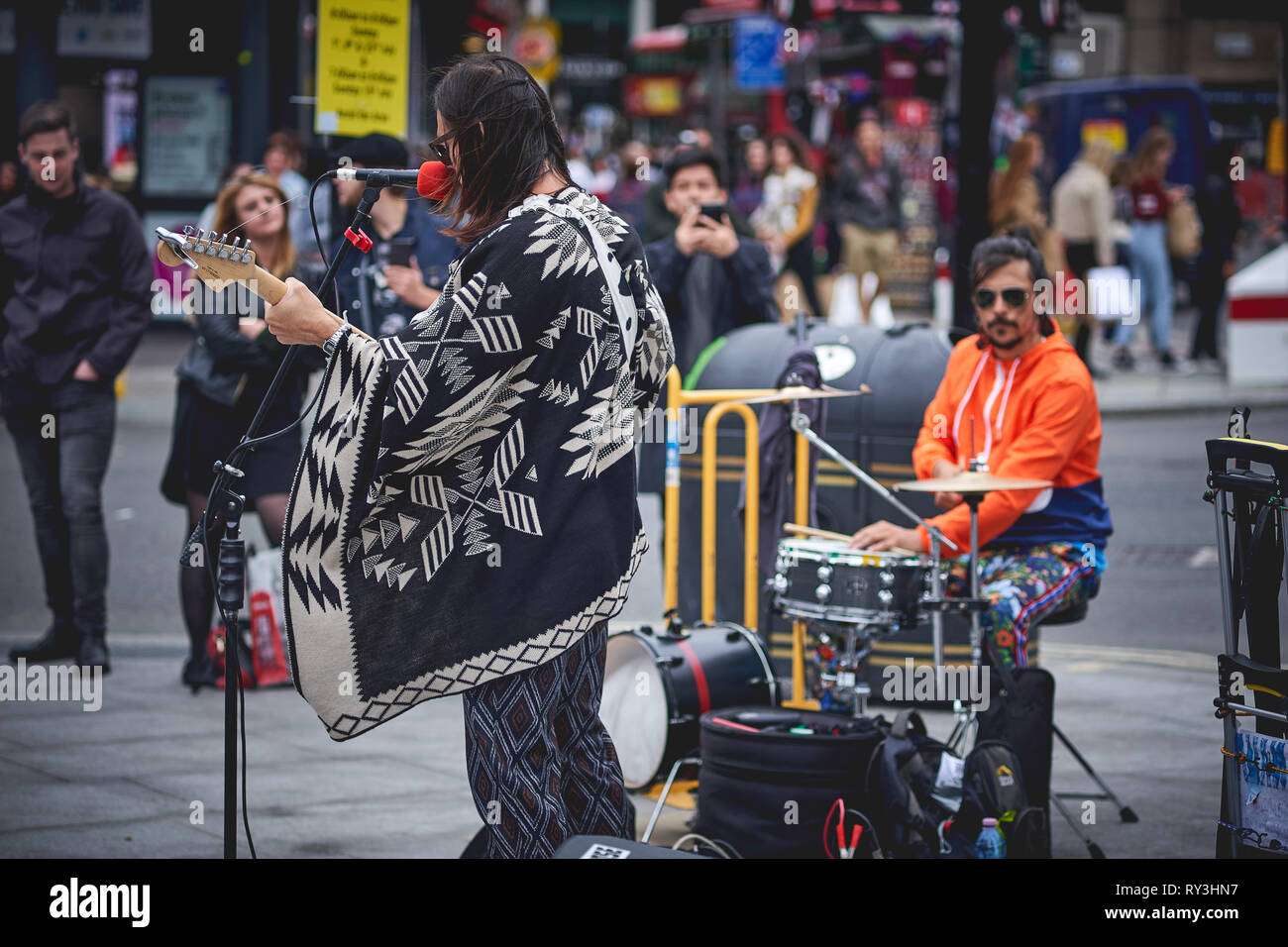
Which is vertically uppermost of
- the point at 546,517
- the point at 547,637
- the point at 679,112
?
the point at 679,112

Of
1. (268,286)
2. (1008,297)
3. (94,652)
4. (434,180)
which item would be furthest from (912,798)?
(94,652)

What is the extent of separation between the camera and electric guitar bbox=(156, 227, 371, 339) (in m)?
3.13

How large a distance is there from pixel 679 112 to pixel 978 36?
3195cm

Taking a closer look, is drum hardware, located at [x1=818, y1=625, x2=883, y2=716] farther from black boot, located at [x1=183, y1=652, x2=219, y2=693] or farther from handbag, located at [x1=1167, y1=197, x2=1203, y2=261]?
handbag, located at [x1=1167, y1=197, x2=1203, y2=261]

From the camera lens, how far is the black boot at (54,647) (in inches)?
→ 271

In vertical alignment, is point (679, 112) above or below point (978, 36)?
above

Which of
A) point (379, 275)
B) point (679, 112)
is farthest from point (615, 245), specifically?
point (679, 112)

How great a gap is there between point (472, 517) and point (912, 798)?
169 cm

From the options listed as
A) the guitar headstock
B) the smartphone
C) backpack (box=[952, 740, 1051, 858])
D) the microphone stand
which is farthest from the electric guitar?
the smartphone

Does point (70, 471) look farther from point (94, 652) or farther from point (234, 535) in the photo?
point (234, 535)
